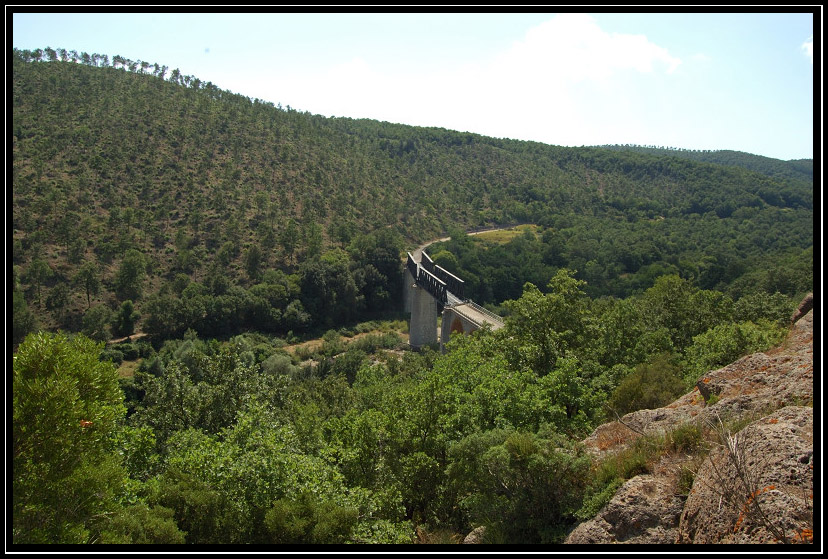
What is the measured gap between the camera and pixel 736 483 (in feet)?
23.6

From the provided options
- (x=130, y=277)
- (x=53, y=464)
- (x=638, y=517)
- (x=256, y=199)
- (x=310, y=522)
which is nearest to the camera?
(x=638, y=517)

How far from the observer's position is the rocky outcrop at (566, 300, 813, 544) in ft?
21.8

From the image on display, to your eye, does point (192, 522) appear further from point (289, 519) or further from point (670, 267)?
point (670, 267)

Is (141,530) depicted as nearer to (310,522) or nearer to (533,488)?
(310,522)

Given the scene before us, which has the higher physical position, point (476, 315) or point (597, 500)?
point (597, 500)

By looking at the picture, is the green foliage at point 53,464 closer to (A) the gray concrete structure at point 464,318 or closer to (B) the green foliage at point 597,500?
(B) the green foliage at point 597,500

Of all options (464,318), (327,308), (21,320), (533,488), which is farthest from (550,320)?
(327,308)

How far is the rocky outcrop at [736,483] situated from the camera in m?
6.64

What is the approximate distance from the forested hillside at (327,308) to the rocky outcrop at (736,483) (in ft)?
2.07

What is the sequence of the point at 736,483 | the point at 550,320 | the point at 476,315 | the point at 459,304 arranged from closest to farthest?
the point at 736,483, the point at 550,320, the point at 476,315, the point at 459,304

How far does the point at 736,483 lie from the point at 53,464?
11097 mm

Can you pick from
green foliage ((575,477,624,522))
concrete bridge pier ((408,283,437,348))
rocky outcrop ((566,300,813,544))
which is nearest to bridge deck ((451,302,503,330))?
concrete bridge pier ((408,283,437,348))

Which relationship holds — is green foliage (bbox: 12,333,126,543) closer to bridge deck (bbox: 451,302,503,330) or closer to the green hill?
bridge deck (bbox: 451,302,503,330)

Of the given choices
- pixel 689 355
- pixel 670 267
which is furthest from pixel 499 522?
pixel 670 267
